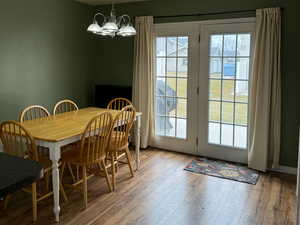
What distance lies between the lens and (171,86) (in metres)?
4.83

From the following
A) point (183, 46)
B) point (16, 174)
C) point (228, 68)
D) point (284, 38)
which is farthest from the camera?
point (183, 46)

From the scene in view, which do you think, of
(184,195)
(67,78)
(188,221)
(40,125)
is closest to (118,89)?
(67,78)

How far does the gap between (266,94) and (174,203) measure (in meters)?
1.95

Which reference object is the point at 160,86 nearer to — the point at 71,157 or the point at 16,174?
the point at 71,157

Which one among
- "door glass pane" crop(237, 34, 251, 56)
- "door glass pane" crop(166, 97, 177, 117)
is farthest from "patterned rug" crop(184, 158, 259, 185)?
"door glass pane" crop(237, 34, 251, 56)

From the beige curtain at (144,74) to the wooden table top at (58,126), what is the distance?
123cm

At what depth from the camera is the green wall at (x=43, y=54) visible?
12.7 ft

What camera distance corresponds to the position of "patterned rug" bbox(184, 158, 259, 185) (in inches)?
151

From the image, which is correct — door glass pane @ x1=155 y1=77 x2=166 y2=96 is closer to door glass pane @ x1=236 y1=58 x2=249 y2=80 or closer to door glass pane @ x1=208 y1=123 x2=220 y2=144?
door glass pane @ x1=208 y1=123 x2=220 y2=144

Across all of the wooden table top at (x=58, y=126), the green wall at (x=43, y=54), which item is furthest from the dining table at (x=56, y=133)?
the green wall at (x=43, y=54)

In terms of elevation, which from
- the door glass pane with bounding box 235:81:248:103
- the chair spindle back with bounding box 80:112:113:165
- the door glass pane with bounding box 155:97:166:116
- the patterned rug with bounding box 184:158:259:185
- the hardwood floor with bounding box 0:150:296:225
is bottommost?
the hardwood floor with bounding box 0:150:296:225

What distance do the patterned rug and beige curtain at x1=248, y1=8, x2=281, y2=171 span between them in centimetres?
21

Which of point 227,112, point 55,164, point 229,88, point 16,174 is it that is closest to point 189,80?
point 229,88

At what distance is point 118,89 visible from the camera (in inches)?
202
